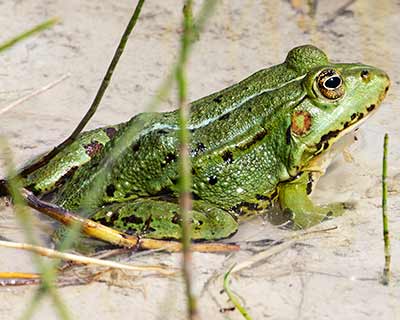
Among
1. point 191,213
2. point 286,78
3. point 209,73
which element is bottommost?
point 191,213

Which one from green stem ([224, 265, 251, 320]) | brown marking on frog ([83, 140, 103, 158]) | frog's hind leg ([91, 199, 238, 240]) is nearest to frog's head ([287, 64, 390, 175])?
frog's hind leg ([91, 199, 238, 240])

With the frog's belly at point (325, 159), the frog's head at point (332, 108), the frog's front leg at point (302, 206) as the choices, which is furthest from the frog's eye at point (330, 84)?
the frog's front leg at point (302, 206)

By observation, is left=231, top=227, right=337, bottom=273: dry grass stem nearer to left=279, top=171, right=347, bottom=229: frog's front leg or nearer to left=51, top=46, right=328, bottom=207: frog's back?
left=279, top=171, right=347, bottom=229: frog's front leg

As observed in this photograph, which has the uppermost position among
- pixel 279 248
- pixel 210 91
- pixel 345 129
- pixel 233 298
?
pixel 210 91

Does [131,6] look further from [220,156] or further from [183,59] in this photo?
[183,59]

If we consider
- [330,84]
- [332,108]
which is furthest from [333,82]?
[332,108]

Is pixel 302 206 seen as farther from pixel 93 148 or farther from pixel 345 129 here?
pixel 93 148

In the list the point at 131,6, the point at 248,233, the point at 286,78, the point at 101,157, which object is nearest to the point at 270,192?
the point at 248,233
